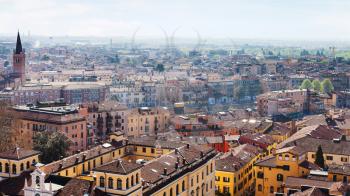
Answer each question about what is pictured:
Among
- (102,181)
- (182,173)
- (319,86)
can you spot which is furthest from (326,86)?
(102,181)

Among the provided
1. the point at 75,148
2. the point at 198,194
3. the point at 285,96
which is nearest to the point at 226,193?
the point at 198,194

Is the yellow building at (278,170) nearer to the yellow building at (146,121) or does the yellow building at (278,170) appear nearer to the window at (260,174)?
the window at (260,174)

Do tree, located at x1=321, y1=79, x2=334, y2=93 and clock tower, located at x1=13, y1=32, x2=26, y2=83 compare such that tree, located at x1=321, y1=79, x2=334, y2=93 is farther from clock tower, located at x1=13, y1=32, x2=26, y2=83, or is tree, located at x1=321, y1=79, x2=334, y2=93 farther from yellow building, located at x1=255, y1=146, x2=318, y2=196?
yellow building, located at x1=255, y1=146, x2=318, y2=196

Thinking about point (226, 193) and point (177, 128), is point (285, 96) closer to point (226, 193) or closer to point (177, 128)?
point (177, 128)

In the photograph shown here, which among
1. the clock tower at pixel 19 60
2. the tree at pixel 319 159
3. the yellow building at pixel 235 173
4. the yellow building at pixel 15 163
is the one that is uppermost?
the clock tower at pixel 19 60

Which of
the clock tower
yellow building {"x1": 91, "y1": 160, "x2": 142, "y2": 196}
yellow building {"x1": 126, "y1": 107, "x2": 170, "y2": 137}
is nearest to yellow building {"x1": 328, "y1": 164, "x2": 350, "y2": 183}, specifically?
yellow building {"x1": 91, "y1": 160, "x2": 142, "y2": 196}

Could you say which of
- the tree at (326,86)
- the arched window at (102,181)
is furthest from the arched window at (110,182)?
the tree at (326,86)
